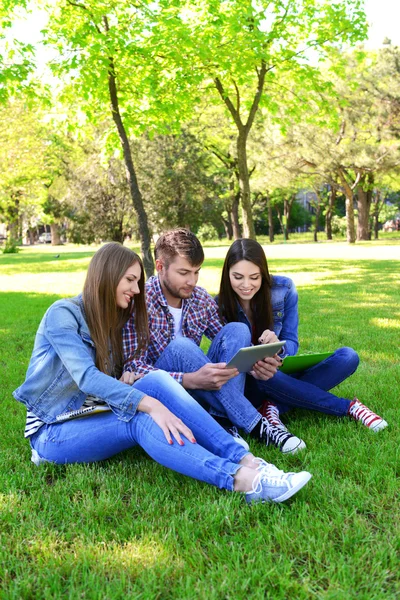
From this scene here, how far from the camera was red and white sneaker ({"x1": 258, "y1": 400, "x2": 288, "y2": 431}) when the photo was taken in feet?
10.9

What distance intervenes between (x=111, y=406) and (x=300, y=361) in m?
1.42

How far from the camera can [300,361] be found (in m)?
3.58

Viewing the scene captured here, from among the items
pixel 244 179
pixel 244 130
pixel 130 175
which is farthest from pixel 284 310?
pixel 244 130

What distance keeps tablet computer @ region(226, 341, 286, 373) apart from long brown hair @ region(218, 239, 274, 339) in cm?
65

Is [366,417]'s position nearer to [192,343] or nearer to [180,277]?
[192,343]

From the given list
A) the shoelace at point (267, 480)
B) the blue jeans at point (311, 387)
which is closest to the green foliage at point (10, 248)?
the blue jeans at point (311, 387)

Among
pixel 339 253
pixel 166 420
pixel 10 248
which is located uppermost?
pixel 10 248

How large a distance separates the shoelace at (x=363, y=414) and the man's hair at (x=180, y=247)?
1366mm

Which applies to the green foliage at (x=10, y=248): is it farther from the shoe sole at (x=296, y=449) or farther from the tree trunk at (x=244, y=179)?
the shoe sole at (x=296, y=449)

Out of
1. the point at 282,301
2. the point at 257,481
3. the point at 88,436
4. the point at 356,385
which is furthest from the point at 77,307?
the point at 356,385

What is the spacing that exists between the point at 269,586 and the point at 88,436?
1193 mm

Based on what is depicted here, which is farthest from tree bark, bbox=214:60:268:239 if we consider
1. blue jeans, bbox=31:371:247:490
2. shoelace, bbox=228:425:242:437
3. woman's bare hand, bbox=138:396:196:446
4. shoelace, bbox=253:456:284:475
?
shoelace, bbox=253:456:284:475

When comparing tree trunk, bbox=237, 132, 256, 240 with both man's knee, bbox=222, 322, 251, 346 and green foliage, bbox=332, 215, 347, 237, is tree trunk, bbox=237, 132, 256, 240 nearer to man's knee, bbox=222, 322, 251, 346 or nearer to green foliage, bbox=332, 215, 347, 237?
man's knee, bbox=222, 322, 251, 346

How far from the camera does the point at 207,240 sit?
47.8 m
